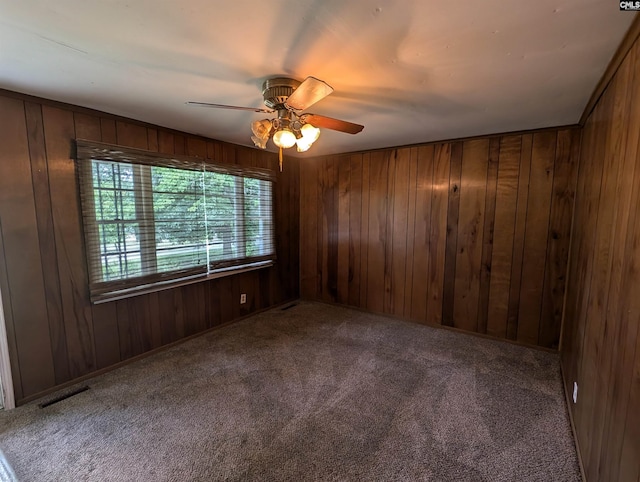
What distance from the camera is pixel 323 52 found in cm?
144

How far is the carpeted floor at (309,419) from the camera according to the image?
1.58 meters

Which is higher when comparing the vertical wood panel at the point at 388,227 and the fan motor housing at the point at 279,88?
the fan motor housing at the point at 279,88

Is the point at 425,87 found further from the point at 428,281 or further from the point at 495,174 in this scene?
the point at 428,281

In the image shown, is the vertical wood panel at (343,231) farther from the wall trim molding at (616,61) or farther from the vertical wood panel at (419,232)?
the wall trim molding at (616,61)

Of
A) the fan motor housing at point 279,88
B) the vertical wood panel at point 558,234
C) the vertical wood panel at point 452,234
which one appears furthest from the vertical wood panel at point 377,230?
the fan motor housing at point 279,88

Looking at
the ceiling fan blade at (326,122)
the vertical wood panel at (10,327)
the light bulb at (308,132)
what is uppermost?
the ceiling fan blade at (326,122)

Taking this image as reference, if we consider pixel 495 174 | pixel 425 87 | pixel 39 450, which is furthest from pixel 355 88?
pixel 39 450

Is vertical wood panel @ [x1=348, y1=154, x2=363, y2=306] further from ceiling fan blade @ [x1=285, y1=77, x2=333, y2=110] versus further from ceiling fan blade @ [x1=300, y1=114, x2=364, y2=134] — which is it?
ceiling fan blade @ [x1=285, y1=77, x2=333, y2=110]

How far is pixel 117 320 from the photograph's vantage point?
8.45ft

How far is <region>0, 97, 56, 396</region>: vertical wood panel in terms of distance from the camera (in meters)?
1.97

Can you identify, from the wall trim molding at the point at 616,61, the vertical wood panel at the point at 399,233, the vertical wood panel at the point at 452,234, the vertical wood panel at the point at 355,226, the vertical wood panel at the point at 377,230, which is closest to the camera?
the wall trim molding at the point at 616,61

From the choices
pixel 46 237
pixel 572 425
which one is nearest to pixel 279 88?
pixel 46 237

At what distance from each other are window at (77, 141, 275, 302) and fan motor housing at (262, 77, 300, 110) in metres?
1.53

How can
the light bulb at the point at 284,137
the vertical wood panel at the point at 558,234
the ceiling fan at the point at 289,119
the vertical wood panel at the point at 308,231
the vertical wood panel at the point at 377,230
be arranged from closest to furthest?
the ceiling fan at the point at 289,119 → the light bulb at the point at 284,137 → the vertical wood panel at the point at 558,234 → the vertical wood panel at the point at 377,230 → the vertical wood panel at the point at 308,231
